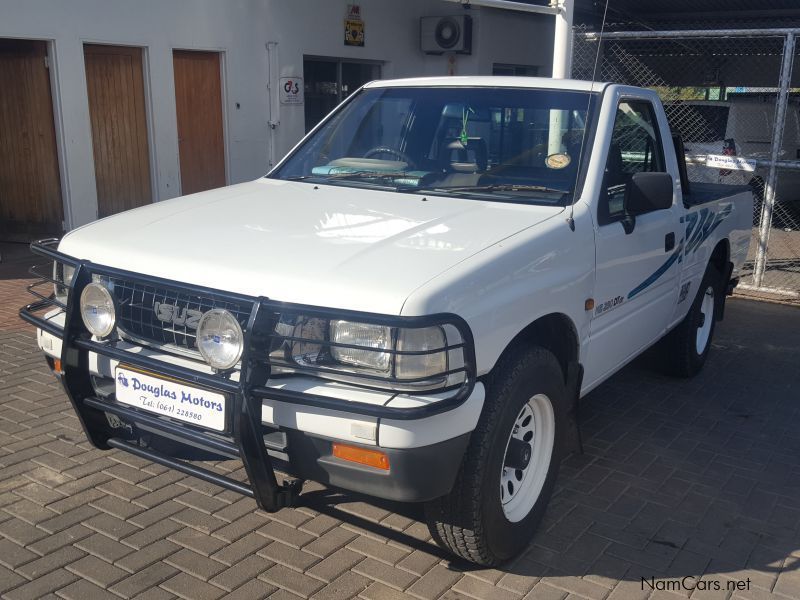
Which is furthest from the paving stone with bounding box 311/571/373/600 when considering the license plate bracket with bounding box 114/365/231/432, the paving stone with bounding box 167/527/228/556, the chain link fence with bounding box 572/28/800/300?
the chain link fence with bounding box 572/28/800/300

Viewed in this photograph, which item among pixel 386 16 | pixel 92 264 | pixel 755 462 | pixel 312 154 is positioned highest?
pixel 386 16

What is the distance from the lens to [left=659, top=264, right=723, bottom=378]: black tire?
563cm

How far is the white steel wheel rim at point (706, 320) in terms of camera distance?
19.7 ft

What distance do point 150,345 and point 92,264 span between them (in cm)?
40

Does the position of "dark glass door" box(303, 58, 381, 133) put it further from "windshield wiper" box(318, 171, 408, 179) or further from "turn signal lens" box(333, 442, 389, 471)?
"turn signal lens" box(333, 442, 389, 471)

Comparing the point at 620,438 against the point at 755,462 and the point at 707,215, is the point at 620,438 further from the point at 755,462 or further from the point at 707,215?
the point at 707,215

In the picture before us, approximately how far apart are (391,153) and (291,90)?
8.05 m

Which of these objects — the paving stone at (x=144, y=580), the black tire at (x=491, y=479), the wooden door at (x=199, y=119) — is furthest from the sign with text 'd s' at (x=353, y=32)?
the paving stone at (x=144, y=580)

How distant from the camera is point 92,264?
10.7 ft

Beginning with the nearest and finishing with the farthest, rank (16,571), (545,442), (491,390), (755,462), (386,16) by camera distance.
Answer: (491,390) < (16,571) < (545,442) < (755,462) < (386,16)

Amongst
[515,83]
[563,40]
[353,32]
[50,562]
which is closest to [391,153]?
[515,83]

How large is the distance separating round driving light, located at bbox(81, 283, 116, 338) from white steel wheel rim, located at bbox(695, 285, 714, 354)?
4.27 m

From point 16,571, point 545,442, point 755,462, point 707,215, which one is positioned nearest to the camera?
point 16,571

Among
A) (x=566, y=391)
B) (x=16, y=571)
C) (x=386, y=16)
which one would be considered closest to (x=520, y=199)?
(x=566, y=391)
